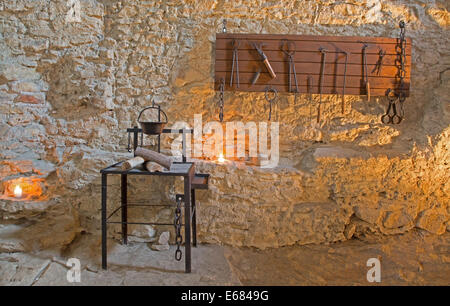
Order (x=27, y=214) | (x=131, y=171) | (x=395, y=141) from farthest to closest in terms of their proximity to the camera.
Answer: (x=395, y=141), (x=27, y=214), (x=131, y=171)

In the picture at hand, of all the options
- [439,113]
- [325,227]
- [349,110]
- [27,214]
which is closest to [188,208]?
[325,227]

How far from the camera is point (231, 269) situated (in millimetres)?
2359

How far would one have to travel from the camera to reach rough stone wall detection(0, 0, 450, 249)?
2.71 m

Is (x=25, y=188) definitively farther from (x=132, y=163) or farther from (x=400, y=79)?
(x=400, y=79)

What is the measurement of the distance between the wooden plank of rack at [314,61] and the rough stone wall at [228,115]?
134mm

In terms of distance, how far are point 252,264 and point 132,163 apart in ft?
3.93

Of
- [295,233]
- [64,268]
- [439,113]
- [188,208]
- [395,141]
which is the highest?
[439,113]

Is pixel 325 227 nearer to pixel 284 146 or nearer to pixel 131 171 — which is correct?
pixel 284 146

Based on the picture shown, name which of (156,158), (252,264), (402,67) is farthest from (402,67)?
(156,158)

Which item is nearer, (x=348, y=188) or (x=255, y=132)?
(x=348, y=188)

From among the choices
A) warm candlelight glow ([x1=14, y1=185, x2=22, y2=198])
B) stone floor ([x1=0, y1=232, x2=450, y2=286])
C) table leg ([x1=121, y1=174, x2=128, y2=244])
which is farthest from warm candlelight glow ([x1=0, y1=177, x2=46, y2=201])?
table leg ([x1=121, y1=174, x2=128, y2=244])

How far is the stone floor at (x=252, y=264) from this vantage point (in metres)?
2.22

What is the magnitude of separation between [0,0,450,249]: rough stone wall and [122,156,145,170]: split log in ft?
1.68

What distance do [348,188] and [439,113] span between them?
1054mm
